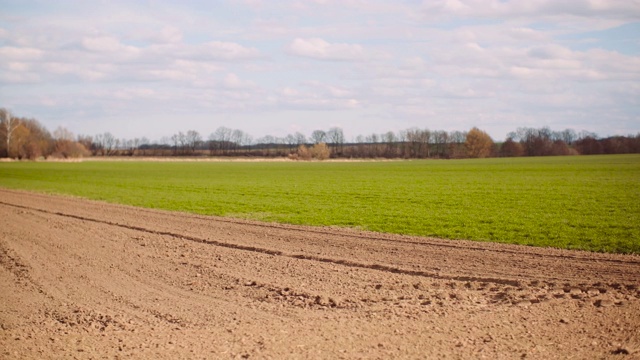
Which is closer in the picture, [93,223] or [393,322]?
[393,322]

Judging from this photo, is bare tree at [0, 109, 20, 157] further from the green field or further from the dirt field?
the dirt field

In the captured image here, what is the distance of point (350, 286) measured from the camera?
11023 mm

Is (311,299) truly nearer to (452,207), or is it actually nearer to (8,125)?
(452,207)

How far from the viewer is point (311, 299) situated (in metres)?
10.1

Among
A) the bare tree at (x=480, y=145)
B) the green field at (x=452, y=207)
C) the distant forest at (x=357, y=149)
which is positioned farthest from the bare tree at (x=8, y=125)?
the bare tree at (x=480, y=145)

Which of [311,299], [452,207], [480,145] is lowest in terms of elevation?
[311,299]

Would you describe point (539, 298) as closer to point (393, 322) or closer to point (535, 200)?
point (393, 322)

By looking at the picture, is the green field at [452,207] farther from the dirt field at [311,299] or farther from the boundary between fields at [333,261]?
the boundary between fields at [333,261]

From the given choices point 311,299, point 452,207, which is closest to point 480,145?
point 452,207

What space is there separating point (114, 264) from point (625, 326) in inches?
420

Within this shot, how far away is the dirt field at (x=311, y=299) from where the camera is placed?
784cm

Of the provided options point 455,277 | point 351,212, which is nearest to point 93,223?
point 351,212

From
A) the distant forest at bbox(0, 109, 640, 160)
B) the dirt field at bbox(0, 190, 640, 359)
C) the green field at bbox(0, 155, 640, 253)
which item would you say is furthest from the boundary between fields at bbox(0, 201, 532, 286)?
the distant forest at bbox(0, 109, 640, 160)

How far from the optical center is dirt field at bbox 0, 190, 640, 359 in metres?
7.84
